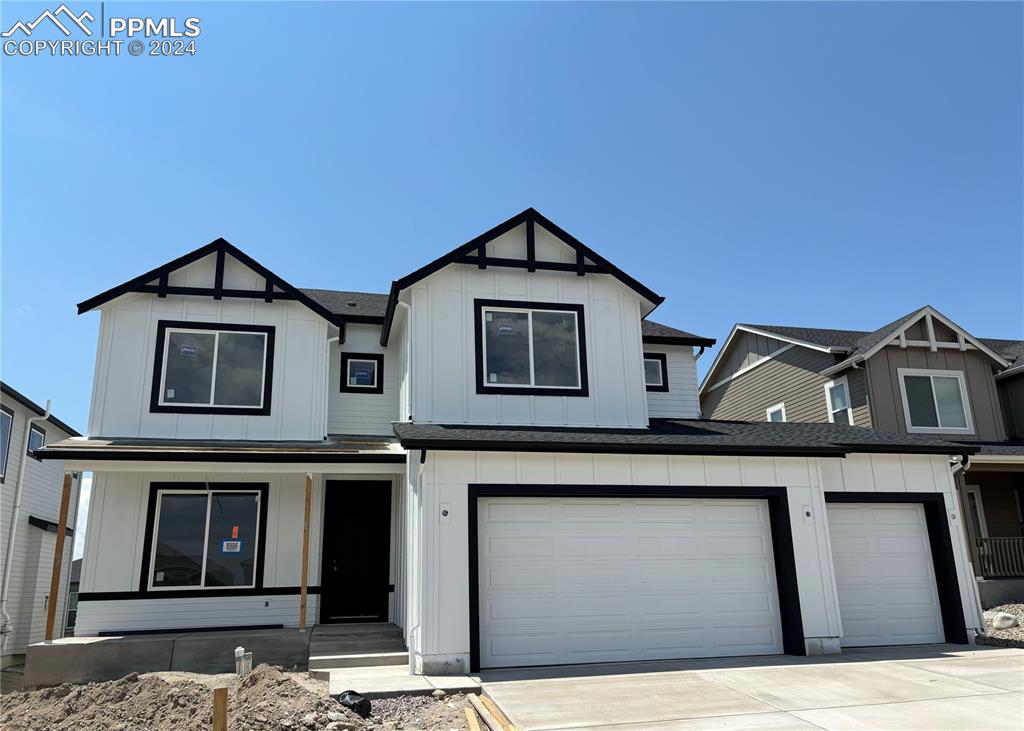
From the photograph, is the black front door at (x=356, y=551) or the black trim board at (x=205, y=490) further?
the black front door at (x=356, y=551)

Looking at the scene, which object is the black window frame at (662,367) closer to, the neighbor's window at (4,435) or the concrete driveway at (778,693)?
the concrete driveway at (778,693)

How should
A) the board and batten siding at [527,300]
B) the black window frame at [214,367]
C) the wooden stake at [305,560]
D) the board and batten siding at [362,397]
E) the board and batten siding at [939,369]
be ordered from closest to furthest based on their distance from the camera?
the wooden stake at [305,560] < the board and batten siding at [527,300] < the black window frame at [214,367] < the board and batten siding at [362,397] < the board and batten siding at [939,369]

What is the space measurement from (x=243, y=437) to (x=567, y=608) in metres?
6.67

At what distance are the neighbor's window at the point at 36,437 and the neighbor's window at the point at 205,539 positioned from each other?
7821 mm

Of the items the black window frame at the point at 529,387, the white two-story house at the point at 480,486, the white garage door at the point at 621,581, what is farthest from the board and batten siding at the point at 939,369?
the black window frame at the point at 529,387

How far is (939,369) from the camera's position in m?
18.7

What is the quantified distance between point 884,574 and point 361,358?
10.5 metres

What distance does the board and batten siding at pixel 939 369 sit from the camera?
703 inches

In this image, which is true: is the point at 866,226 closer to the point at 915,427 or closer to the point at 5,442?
the point at 915,427

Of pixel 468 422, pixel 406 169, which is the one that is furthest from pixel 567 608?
pixel 406 169

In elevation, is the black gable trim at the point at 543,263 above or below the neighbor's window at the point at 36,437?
above

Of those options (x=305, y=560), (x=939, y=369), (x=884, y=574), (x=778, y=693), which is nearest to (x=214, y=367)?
(x=305, y=560)

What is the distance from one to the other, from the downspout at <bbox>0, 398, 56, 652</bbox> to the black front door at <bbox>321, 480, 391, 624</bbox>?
8431 millimetres

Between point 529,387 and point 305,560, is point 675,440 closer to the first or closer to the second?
point 529,387
